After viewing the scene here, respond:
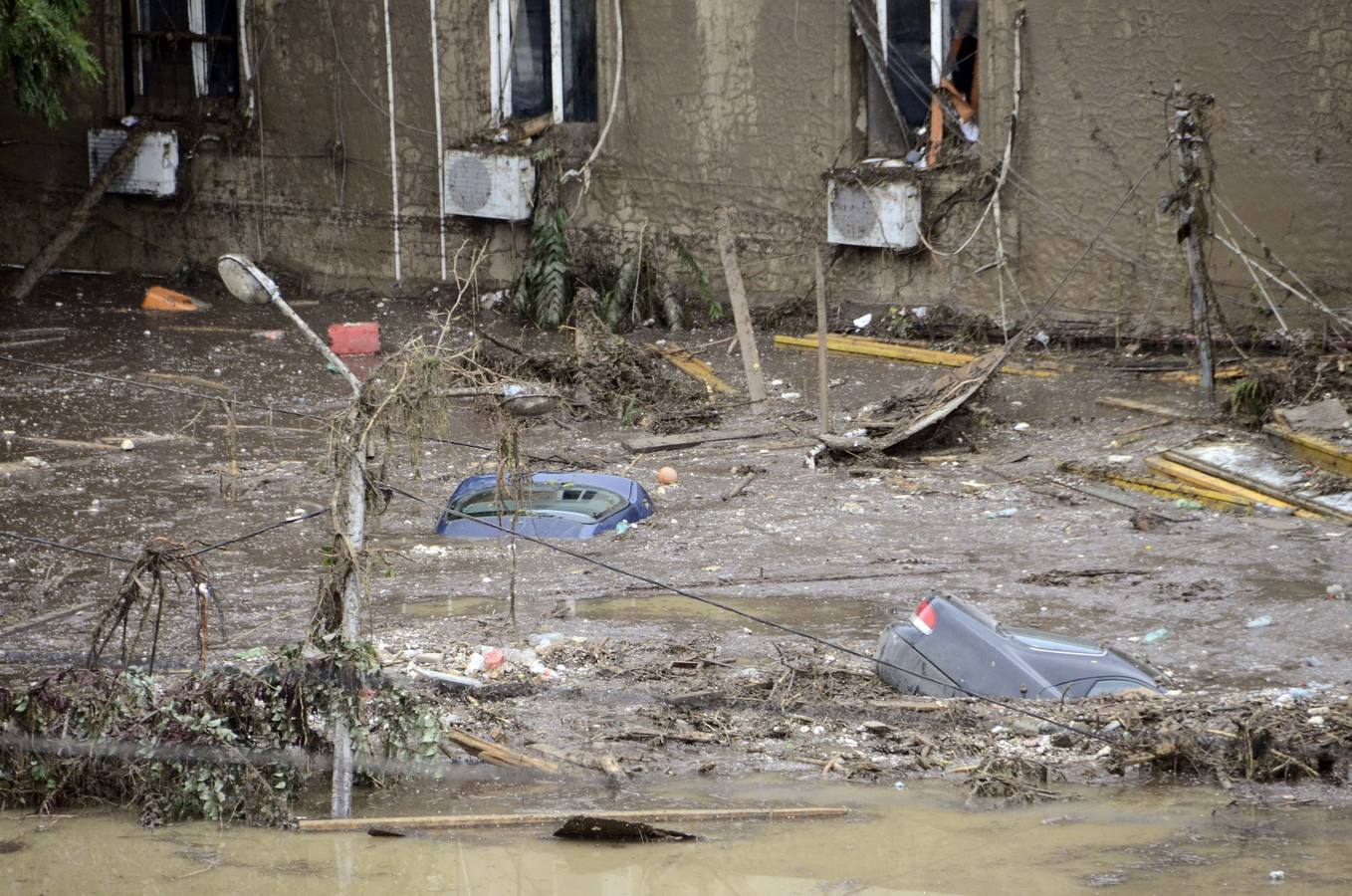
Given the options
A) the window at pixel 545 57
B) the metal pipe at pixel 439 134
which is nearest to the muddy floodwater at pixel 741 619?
the metal pipe at pixel 439 134

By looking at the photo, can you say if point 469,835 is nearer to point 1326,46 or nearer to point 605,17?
point 1326,46

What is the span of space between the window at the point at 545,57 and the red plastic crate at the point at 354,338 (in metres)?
3.36

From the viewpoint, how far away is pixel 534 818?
5.56 meters

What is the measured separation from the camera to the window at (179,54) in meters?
18.0

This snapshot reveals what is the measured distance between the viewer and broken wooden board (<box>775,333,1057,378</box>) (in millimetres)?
13125

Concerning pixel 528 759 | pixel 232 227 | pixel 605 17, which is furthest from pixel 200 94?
pixel 528 759

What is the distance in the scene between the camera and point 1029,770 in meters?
5.86

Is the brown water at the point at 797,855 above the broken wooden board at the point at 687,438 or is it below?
below

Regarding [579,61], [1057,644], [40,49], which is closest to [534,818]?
[1057,644]

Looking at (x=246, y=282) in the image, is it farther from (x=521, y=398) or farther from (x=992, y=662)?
(x=992, y=662)

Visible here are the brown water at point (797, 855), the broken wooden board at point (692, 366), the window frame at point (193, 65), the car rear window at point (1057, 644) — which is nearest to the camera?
the brown water at point (797, 855)

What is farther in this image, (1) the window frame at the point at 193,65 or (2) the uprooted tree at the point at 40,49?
(1) the window frame at the point at 193,65

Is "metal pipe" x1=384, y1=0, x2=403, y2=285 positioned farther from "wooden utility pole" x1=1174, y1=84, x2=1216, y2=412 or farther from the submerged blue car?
"wooden utility pole" x1=1174, y1=84, x2=1216, y2=412

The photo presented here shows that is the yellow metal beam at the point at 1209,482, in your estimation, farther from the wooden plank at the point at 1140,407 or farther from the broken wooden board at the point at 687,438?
the broken wooden board at the point at 687,438
